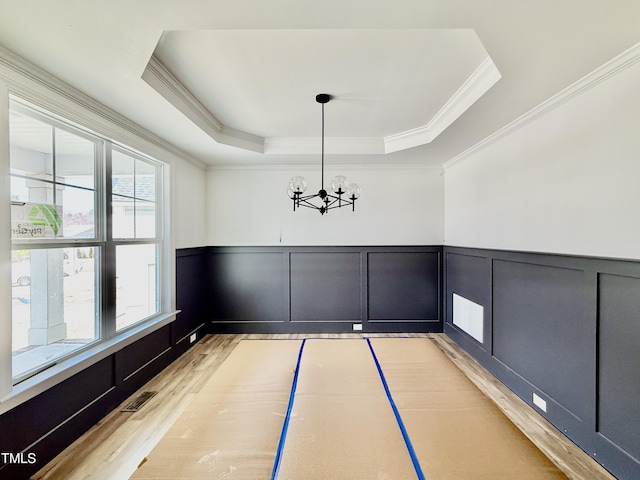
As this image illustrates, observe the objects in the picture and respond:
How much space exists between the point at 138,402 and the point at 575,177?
4064mm

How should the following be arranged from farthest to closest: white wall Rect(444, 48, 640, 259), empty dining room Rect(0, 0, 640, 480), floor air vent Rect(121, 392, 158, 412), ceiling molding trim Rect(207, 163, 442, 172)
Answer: ceiling molding trim Rect(207, 163, 442, 172), floor air vent Rect(121, 392, 158, 412), white wall Rect(444, 48, 640, 259), empty dining room Rect(0, 0, 640, 480)

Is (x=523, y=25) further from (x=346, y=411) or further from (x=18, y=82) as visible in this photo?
(x=18, y=82)

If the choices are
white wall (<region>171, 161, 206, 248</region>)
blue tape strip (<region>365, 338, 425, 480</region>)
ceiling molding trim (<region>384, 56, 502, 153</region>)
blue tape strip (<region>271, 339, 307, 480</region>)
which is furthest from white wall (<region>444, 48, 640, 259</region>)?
white wall (<region>171, 161, 206, 248</region>)

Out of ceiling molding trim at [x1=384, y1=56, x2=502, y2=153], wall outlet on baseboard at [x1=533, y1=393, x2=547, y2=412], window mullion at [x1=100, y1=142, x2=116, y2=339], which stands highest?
ceiling molding trim at [x1=384, y1=56, x2=502, y2=153]

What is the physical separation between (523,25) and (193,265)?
3.98 m

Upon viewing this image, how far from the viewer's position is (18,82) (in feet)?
5.25

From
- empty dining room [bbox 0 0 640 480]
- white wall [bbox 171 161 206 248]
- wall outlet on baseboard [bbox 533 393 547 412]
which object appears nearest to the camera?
empty dining room [bbox 0 0 640 480]

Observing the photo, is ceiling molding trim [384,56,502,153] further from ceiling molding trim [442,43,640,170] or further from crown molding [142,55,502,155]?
ceiling molding trim [442,43,640,170]

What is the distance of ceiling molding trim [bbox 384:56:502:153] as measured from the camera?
190cm

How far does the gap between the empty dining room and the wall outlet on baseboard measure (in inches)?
0.7

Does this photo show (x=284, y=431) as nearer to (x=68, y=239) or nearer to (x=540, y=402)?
(x=68, y=239)

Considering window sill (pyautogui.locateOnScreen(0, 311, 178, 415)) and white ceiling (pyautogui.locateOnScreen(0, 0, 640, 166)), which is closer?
white ceiling (pyautogui.locateOnScreen(0, 0, 640, 166))

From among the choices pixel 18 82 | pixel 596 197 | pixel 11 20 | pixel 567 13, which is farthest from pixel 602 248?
pixel 18 82

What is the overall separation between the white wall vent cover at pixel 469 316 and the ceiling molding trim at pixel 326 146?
2.26m
